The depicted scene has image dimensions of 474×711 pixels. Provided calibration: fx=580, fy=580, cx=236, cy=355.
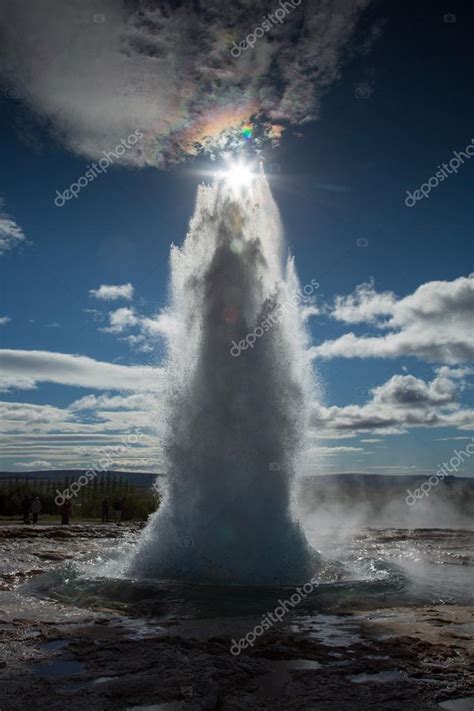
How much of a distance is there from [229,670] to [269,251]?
38.9 feet

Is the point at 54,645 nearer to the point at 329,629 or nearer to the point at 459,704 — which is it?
the point at 329,629

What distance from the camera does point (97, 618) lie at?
791 centimetres

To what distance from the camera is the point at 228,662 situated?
5.93 m

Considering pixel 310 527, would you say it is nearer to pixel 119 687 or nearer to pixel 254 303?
pixel 254 303

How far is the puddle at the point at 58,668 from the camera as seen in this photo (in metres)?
5.46

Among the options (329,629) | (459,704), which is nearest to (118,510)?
(329,629)

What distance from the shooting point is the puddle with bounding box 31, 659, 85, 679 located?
5.46 m

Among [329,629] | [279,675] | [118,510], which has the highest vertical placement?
[279,675]

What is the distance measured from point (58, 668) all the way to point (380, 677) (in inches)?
122

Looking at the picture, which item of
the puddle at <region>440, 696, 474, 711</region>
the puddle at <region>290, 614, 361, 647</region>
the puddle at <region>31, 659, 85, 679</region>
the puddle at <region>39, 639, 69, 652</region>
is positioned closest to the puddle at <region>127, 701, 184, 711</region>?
the puddle at <region>31, 659, 85, 679</region>

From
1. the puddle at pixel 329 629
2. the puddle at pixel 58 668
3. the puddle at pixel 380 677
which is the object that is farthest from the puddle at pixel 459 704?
the puddle at pixel 58 668

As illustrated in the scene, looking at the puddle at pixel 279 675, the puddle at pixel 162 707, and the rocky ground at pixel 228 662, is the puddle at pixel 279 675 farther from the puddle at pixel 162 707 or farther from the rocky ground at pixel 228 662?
the puddle at pixel 162 707

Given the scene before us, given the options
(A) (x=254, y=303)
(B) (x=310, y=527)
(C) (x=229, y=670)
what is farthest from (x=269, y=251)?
(B) (x=310, y=527)

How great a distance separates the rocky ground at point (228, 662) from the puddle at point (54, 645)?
0.04 ft
